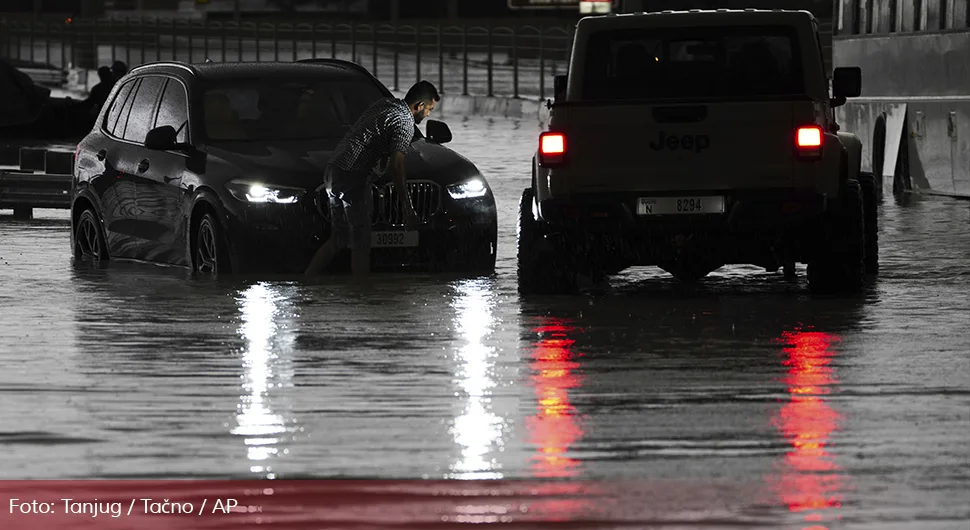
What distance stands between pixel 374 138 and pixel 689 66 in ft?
7.02

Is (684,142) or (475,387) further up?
(684,142)

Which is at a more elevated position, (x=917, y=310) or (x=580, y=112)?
(x=580, y=112)

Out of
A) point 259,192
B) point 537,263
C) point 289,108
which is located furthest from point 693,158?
point 289,108

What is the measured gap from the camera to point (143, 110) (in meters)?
18.1

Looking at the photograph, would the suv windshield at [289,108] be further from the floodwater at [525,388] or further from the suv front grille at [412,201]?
the floodwater at [525,388]

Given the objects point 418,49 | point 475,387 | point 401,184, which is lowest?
point 418,49

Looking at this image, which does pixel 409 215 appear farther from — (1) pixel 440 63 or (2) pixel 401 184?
(1) pixel 440 63

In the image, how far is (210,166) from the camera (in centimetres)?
1681

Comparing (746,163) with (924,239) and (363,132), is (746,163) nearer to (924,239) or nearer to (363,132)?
(363,132)

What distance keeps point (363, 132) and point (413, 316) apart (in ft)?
7.82

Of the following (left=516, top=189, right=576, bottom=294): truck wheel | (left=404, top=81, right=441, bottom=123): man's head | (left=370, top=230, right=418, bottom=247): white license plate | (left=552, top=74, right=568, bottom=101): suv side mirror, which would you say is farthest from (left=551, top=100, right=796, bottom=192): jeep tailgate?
(left=404, top=81, right=441, bottom=123): man's head

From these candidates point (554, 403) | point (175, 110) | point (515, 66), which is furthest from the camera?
point (515, 66)

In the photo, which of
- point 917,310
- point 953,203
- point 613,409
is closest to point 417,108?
point 917,310

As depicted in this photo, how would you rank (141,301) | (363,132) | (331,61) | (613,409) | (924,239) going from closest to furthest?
(613,409) → (141,301) → (363,132) → (331,61) → (924,239)
